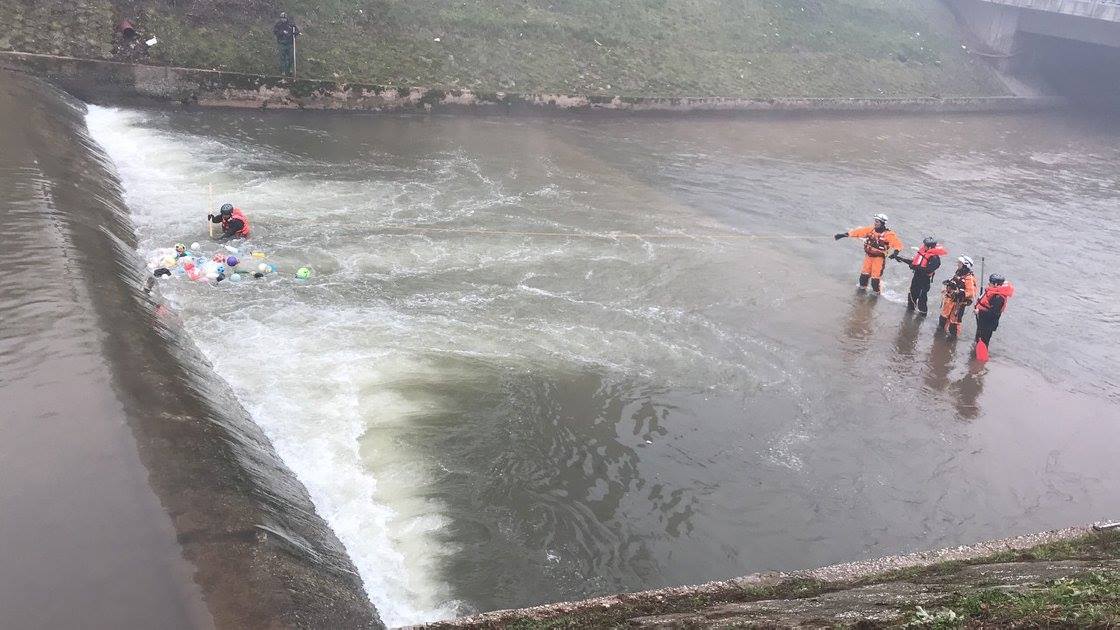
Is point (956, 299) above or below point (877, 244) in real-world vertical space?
below

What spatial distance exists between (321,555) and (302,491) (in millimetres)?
1615

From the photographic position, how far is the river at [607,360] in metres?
10.4

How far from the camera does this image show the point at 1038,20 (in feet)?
159

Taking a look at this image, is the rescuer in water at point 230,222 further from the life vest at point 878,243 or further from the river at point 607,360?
the life vest at point 878,243

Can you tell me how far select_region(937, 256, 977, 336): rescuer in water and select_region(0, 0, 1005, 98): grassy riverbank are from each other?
20404 millimetres

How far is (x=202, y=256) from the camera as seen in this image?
656 inches

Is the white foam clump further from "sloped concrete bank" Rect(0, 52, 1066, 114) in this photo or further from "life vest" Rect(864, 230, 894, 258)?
"life vest" Rect(864, 230, 894, 258)

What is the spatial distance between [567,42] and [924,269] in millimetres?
22947

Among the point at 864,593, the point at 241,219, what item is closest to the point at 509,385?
the point at 864,593

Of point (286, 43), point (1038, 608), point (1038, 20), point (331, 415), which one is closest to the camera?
point (1038, 608)

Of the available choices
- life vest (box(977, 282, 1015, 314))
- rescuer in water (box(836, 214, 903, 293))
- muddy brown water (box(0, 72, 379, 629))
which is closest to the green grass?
muddy brown water (box(0, 72, 379, 629))

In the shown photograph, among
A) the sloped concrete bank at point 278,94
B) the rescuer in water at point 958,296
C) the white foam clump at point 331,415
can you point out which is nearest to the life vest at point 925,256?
the rescuer in water at point 958,296

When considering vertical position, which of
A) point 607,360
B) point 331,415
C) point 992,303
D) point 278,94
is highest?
point 278,94

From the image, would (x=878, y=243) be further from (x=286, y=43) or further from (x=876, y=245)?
(x=286, y=43)
